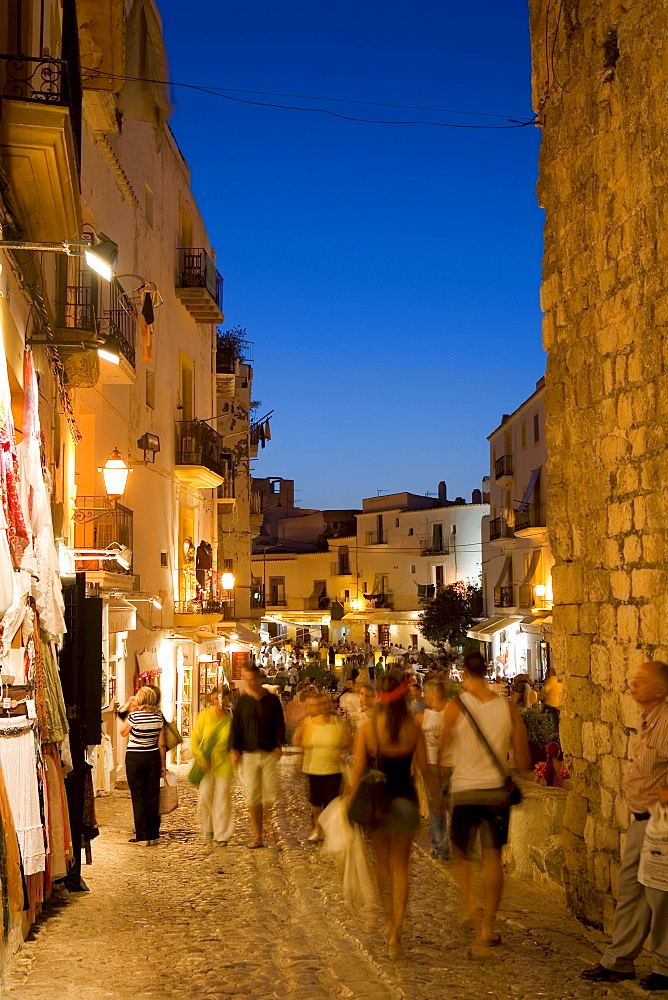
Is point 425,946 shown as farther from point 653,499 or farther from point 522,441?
point 522,441

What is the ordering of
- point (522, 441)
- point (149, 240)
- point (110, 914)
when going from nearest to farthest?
point (110, 914) < point (149, 240) < point (522, 441)

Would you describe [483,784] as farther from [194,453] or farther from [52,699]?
[194,453]

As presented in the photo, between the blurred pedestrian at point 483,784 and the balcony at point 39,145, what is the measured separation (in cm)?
447

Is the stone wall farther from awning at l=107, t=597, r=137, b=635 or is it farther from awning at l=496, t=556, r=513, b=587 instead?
awning at l=496, t=556, r=513, b=587

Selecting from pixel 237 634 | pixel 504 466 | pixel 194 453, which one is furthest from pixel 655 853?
pixel 504 466

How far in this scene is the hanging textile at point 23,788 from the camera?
6.30 metres

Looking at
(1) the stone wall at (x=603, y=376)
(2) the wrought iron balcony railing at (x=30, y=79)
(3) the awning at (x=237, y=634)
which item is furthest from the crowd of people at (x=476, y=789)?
(3) the awning at (x=237, y=634)

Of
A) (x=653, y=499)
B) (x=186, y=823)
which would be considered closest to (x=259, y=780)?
(x=186, y=823)

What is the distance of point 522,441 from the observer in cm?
3769

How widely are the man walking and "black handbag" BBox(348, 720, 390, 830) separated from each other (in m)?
1.48

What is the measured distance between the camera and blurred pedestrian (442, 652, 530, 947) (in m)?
6.46

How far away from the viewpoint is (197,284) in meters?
23.9

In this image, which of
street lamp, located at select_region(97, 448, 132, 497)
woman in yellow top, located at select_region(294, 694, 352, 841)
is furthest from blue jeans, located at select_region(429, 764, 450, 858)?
street lamp, located at select_region(97, 448, 132, 497)

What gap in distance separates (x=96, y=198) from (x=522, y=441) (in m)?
24.0
